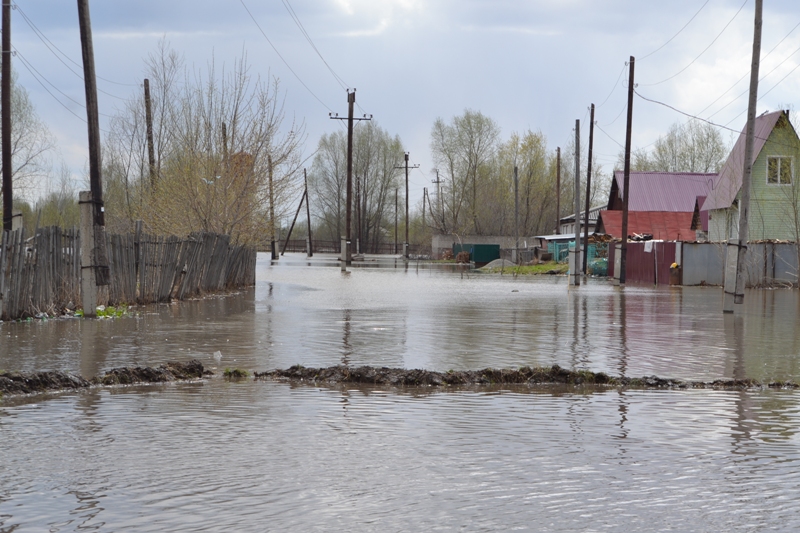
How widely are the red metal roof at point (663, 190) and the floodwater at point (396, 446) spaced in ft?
169

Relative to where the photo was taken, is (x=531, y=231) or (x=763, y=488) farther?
(x=531, y=231)

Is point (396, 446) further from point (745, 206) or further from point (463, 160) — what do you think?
point (463, 160)

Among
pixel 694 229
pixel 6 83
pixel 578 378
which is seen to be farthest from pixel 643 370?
pixel 694 229

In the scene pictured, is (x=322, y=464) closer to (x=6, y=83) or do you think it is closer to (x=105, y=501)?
(x=105, y=501)

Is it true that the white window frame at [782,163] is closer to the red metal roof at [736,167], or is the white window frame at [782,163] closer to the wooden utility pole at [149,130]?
the red metal roof at [736,167]

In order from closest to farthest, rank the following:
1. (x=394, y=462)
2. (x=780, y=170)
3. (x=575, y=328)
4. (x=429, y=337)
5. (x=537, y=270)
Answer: (x=394, y=462), (x=429, y=337), (x=575, y=328), (x=780, y=170), (x=537, y=270)

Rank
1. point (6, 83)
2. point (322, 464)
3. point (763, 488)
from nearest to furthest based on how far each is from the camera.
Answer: point (763, 488), point (322, 464), point (6, 83)

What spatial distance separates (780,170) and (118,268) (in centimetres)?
3736

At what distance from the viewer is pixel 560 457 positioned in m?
6.34

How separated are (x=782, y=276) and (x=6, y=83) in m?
30.6

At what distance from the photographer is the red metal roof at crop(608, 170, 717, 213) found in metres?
63.5

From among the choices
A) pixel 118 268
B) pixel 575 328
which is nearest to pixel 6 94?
pixel 118 268

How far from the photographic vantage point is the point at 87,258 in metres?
18.3

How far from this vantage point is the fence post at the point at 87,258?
1780cm
